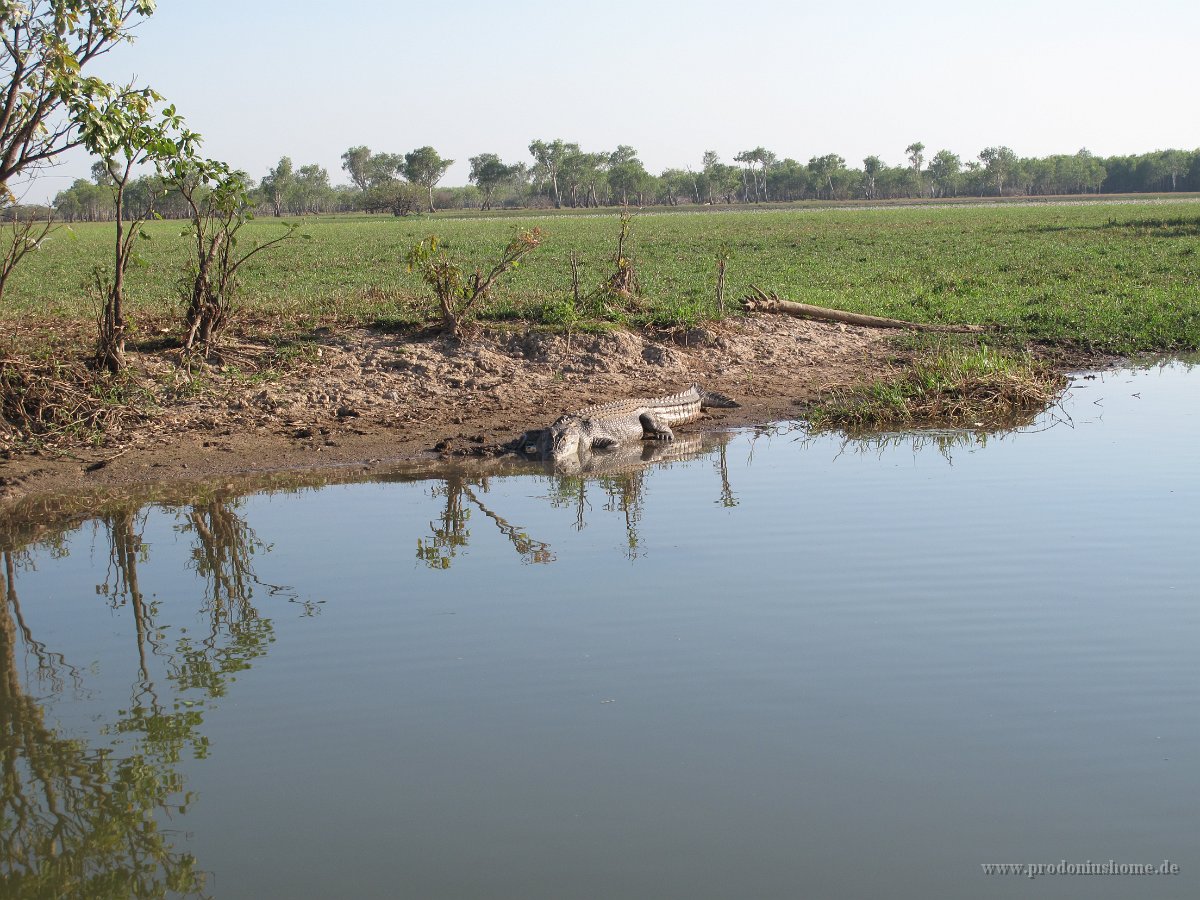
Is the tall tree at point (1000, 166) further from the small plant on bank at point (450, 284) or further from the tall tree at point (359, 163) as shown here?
the small plant on bank at point (450, 284)

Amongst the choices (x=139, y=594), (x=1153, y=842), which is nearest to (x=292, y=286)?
(x=139, y=594)

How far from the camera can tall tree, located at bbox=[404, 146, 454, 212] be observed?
95.2 meters

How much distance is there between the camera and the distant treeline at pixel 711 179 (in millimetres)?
96750

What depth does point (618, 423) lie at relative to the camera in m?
9.75

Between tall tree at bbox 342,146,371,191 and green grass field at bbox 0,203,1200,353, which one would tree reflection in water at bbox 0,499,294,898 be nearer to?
green grass field at bbox 0,203,1200,353

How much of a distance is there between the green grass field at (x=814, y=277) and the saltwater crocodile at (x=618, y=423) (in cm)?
220

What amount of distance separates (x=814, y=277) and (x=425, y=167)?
272ft

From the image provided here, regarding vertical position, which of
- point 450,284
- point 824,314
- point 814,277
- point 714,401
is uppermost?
point 450,284

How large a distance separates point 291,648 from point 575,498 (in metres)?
3.13

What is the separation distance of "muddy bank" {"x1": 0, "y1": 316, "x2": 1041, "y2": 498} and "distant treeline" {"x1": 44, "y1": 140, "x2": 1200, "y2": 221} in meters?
79.4

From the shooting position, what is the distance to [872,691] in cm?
439

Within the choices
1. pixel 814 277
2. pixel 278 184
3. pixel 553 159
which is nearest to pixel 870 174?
pixel 553 159

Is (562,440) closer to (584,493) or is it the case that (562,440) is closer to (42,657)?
(584,493)

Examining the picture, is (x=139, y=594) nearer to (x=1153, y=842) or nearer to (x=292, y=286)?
(x=1153, y=842)
